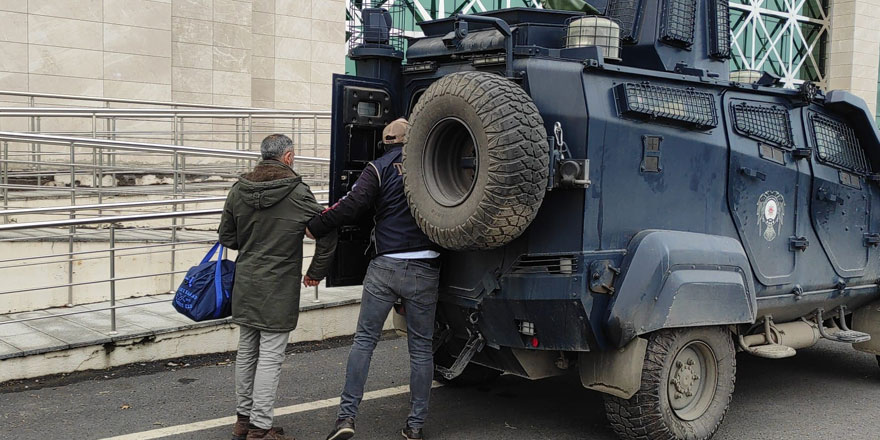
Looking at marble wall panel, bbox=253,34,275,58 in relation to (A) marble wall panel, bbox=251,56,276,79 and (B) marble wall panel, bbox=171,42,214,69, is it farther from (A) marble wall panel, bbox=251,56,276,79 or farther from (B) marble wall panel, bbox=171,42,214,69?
(B) marble wall panel, bbox=171,42,214,69

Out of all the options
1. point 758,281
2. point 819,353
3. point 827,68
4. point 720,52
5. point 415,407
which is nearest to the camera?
point 415,407

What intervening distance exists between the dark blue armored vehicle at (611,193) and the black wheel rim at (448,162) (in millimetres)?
11

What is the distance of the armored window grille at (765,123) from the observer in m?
5.39

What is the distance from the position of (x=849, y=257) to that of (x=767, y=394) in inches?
47.9

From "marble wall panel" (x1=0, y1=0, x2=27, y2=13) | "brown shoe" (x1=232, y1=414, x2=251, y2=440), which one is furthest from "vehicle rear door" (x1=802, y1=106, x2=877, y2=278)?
"marble wall panel" (x1=0, y1=0, x2=27, y2=13)

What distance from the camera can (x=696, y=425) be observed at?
16.6ft

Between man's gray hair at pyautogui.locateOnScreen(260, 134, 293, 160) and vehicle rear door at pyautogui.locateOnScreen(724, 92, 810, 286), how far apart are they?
283 cm

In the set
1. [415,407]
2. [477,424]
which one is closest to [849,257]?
[477,424]

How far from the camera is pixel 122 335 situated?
655cm

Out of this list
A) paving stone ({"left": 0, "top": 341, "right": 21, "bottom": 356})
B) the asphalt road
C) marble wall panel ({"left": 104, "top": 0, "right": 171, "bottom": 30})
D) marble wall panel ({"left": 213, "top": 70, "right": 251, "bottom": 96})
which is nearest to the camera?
the asphalt road

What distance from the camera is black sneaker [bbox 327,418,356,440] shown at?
15.5ft

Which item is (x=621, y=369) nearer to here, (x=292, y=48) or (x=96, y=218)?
(x=96, y=218)

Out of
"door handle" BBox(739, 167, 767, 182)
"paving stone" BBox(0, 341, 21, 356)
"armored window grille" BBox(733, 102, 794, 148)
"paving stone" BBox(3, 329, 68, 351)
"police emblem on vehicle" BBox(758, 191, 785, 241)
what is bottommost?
"paving stone" BBox(0, 341, 21, 356)

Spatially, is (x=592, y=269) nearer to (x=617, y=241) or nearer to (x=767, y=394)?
(x=617, y=241)
